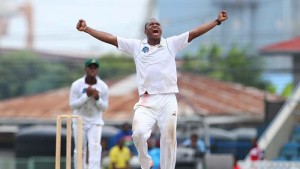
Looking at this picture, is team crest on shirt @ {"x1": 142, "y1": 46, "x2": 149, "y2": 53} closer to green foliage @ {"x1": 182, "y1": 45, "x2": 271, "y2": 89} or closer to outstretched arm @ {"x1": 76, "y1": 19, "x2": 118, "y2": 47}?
outstretched arm @ {"x1": 76, "y1": 19, "x2": 118, "y2": 47}

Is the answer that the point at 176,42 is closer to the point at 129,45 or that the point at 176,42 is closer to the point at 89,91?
the point at 129,45

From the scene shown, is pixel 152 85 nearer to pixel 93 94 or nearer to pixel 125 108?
pixel 93 94

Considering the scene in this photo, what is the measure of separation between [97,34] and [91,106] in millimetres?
2862

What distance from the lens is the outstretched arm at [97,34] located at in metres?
17.6

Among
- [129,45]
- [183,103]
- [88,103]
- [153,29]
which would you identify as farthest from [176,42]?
[183,103]

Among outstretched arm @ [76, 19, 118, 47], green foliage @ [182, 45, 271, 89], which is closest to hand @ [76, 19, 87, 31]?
outstretched arm @ [76, 19, 118, 47]

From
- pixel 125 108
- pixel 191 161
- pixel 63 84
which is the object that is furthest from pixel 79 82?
pixel 63 84

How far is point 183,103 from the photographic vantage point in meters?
49.8

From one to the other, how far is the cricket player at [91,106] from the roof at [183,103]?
92.1ft

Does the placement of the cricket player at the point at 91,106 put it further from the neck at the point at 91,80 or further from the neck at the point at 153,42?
the neck at the point at 153,42

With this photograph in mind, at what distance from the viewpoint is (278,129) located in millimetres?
36250

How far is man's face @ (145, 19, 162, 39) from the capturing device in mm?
17484

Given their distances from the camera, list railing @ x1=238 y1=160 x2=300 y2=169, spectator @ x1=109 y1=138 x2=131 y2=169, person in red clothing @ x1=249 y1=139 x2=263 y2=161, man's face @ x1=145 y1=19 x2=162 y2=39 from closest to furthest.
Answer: man's face @ x1=145 y1=19 x2=162 y2=39, railing @ x1=238 y1=160 x2=300 y2=169, spectator @ x1=109 y1=138 x2=131 y2=169, person in red clothing @ x1=249 y1=139 x2=263 y2=161

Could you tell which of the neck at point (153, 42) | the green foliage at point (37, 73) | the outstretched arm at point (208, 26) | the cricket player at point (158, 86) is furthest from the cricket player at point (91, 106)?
the green foliage at point (37, 73)
